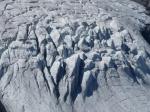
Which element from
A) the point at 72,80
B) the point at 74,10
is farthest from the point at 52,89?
the point at 74,10

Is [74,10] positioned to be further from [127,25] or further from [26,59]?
[26,59]

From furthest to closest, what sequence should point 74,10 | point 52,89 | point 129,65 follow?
point 74,10
point 129,65
point 52,89

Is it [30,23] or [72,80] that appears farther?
[30,23]

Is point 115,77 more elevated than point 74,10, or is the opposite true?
point 74,10

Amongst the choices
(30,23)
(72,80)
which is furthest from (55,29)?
(72,80)

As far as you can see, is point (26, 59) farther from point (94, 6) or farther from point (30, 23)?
point (94, 6)

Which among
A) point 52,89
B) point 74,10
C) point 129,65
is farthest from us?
point 74,10
